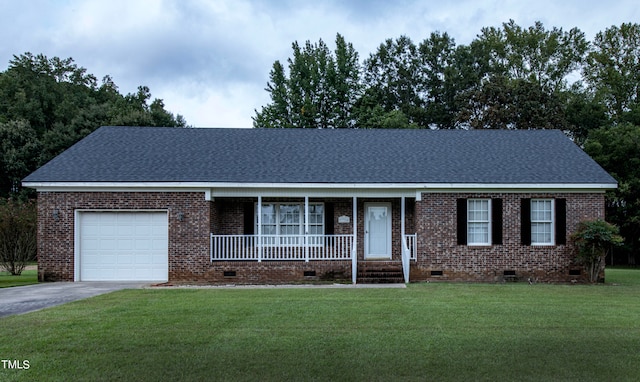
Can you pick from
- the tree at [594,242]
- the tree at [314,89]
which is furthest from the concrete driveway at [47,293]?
the tree at [314,89]

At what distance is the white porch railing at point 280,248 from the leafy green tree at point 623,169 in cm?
1832

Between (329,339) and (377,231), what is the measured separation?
1098 cm

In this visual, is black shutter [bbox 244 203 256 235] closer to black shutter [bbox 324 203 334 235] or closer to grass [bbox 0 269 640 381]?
black shutter [bbox 324 203 334 235]

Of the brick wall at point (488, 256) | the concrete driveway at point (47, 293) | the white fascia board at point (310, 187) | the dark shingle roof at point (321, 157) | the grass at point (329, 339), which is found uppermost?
the dark shingle roof at point (321, 157)

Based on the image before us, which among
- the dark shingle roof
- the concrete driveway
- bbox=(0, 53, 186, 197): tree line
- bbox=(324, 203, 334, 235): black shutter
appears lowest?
the concrete driveway

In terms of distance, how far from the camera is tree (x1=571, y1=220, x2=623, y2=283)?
1656cm

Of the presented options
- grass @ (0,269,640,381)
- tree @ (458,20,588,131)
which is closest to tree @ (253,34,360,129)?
tree @ (458,20,588,131)

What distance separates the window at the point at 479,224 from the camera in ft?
58.5

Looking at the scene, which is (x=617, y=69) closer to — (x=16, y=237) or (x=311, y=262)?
(x=311, y=262)

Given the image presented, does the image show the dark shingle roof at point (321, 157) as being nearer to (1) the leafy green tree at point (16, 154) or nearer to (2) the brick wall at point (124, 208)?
(2) the brick wall at point (124, 208)

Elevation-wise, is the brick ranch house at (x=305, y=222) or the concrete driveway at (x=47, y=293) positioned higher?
the brick ranch house at (x=305, y=222)

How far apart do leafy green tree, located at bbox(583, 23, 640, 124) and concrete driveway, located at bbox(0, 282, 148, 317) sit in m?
32.7

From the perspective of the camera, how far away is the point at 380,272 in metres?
17.5

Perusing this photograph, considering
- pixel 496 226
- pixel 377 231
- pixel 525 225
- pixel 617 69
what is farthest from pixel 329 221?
pixel 617 69
